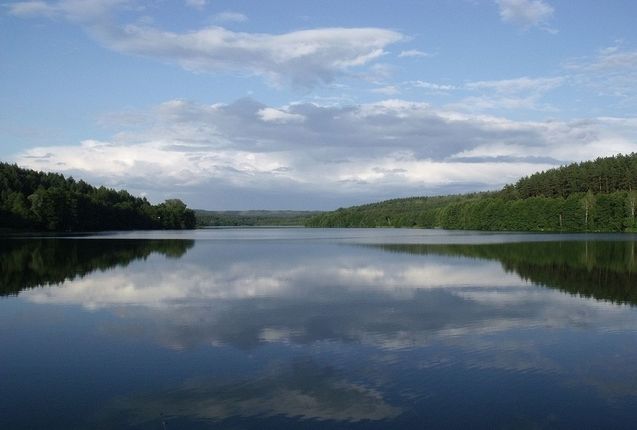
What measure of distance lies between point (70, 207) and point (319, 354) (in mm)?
88573

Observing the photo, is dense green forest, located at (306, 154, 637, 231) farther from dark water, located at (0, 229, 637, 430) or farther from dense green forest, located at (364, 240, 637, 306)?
dark water, located at (0, 229, 637, 430)

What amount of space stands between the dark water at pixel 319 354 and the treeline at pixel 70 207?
216 feet

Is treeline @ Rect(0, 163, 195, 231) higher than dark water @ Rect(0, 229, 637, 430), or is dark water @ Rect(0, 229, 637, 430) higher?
treeline @ Rect(0, 163, 195, 231)

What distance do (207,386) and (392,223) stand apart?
164m

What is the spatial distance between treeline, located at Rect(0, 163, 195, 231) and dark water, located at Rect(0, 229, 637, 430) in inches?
2598

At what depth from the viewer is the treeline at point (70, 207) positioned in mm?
81625

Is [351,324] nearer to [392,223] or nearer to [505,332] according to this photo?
[505,332]

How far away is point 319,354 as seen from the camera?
11.1m

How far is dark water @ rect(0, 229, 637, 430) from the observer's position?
26.0 ft

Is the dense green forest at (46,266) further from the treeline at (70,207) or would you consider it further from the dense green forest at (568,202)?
the dense green forest at (568,202)

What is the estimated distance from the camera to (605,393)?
344 inches

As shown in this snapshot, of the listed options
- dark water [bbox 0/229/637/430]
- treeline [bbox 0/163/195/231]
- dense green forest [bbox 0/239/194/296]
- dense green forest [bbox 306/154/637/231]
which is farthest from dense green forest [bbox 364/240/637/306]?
treeline [bbox 0/163/195/231]

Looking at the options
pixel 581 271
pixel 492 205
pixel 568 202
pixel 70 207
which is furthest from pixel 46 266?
pixel 492 205

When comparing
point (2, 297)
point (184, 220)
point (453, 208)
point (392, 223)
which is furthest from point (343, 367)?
point (392, 223)
